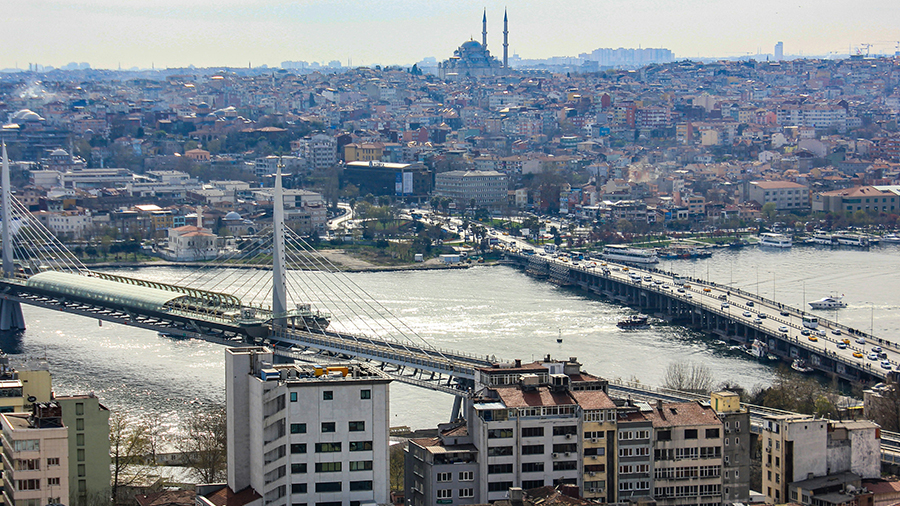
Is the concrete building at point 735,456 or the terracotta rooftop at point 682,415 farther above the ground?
the terracotta rooftop at point 682,415

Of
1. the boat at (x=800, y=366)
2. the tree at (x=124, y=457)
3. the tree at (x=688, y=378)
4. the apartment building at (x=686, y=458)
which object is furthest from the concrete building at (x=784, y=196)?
the apartment building at (x=686, y=458)

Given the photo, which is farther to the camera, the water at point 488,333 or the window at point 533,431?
the water at point 488,333

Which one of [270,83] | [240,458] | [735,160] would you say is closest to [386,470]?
[240,458]

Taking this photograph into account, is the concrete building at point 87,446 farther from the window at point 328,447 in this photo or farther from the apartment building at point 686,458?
the apartment building at point 686,458

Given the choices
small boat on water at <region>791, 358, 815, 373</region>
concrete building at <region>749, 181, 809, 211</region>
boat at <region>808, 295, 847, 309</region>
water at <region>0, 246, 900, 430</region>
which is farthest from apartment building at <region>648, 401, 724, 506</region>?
concrete building at <region>749, 181, 809, 211</region>

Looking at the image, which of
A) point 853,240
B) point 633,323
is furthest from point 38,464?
point 853,240

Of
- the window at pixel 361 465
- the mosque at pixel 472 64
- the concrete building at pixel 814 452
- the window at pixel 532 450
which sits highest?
the mosque at pixel 472 64

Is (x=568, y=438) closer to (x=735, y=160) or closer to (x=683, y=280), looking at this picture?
(x=683, y=280)
